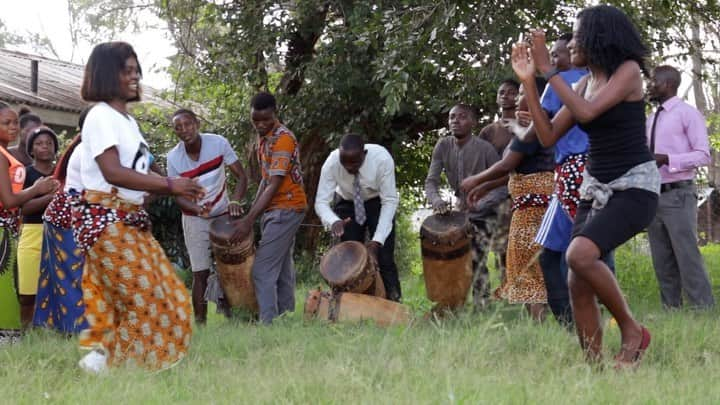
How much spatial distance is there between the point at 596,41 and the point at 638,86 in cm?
31

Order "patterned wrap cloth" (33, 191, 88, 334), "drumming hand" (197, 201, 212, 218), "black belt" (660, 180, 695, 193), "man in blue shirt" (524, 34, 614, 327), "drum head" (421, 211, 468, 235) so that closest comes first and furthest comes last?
1. "man in blue shirt" (524, 34, 614, 327)
2. "patterned wrap cloth" (33, 191, 88, 334)
3. "drum head" (421, 211, 468, 235)
4. "black belt" (660, 180, 695, 193)
5. "drumming hand" (197, 201, 212, 218)

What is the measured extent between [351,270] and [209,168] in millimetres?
1606

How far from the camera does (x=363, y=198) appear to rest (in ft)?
27.3

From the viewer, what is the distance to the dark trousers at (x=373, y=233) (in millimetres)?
8383

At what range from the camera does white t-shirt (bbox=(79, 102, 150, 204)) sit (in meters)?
5.07

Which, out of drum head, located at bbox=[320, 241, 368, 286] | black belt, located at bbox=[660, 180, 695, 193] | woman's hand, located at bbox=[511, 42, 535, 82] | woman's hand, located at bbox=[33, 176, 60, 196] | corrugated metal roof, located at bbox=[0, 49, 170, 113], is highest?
corrugated metal roof, located at bbox=[0, 49, 170, 113]

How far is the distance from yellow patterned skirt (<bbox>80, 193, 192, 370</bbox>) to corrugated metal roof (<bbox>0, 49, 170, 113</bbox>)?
11356 millimetres

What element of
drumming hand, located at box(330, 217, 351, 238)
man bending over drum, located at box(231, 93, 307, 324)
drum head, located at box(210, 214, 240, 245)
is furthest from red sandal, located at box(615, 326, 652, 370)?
drum head, located at box(210, 214, 240, 245)

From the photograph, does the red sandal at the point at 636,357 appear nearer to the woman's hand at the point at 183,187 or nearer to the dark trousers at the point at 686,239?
the woman's hand at the point at 183,187

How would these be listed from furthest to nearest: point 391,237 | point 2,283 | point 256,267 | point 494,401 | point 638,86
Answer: point 391,237
point 256,267
point 2,283
point 638,86
point 494,401

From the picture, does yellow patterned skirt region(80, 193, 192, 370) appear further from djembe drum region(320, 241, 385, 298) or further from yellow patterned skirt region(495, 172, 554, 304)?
yellow patterned skirt region(495, 172, 554, 304)

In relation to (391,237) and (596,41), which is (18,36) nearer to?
(391,237)

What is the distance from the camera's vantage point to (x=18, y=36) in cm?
4772

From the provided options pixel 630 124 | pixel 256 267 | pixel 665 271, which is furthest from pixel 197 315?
pixel 630 124
